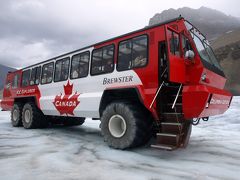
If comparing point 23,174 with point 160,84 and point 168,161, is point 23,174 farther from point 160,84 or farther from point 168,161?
point 160,84

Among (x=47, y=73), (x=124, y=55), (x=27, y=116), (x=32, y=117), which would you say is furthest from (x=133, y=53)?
(x=27, y=116)

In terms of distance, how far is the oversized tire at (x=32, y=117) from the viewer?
34.3 ft

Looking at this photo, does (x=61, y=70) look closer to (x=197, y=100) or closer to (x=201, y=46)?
(x=201, y=46)

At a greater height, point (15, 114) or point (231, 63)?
point (231, 63)

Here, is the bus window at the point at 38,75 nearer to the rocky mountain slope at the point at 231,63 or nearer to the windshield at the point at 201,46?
the windshield at the point at 201,46

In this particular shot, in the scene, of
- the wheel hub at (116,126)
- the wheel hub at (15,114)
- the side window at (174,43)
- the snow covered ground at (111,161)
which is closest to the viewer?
the snow covered ground at (111,161)

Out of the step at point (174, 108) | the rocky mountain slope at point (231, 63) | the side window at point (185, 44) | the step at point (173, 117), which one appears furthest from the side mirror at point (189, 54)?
the rocky mountain slope at point (231, 63)

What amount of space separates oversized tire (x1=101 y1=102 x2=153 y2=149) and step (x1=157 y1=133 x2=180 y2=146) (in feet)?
1.88

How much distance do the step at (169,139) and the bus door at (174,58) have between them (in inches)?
43.6

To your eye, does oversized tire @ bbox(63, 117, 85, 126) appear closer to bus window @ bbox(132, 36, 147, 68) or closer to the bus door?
bus window @ bbox(132, 36, 147, 68)

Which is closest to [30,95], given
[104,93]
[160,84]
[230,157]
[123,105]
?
[104,93]

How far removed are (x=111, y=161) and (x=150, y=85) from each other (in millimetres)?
1868

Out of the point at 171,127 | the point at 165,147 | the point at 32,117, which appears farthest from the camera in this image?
the point at 32,117

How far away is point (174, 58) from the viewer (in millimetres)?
5602
